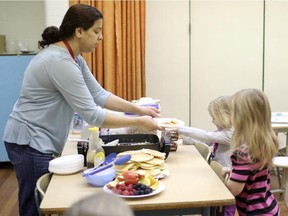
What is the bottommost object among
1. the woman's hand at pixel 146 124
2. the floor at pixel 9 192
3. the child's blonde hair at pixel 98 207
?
the floor at pixel 9 192

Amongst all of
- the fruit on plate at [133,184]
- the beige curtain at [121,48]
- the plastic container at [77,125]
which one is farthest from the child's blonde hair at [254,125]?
the beige curtain at [121,48]

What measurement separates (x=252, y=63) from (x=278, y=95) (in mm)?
494

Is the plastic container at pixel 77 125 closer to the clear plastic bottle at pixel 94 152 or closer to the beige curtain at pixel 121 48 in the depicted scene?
the clear plastic bottle at pixel 94 152

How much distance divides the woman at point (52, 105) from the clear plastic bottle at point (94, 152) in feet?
0.31

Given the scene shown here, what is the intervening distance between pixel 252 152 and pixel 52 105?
1005 mm

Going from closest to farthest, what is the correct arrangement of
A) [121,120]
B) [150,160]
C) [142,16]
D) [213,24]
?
[150,160] → [121,120] → [142,16] → [213,24]

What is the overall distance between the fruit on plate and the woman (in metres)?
0.41

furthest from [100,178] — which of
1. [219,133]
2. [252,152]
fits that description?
[219,133]

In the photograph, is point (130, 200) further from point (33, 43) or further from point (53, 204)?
point (33, 43)

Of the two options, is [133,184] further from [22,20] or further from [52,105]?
[22,20]

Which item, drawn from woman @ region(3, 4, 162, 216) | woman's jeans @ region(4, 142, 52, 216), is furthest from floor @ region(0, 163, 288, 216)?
woman @ region(3, 4, 162, 216)

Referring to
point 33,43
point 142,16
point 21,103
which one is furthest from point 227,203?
point 33,43

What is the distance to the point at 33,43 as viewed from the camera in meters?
4.64

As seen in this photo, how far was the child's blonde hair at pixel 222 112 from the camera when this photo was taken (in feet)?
8.02
